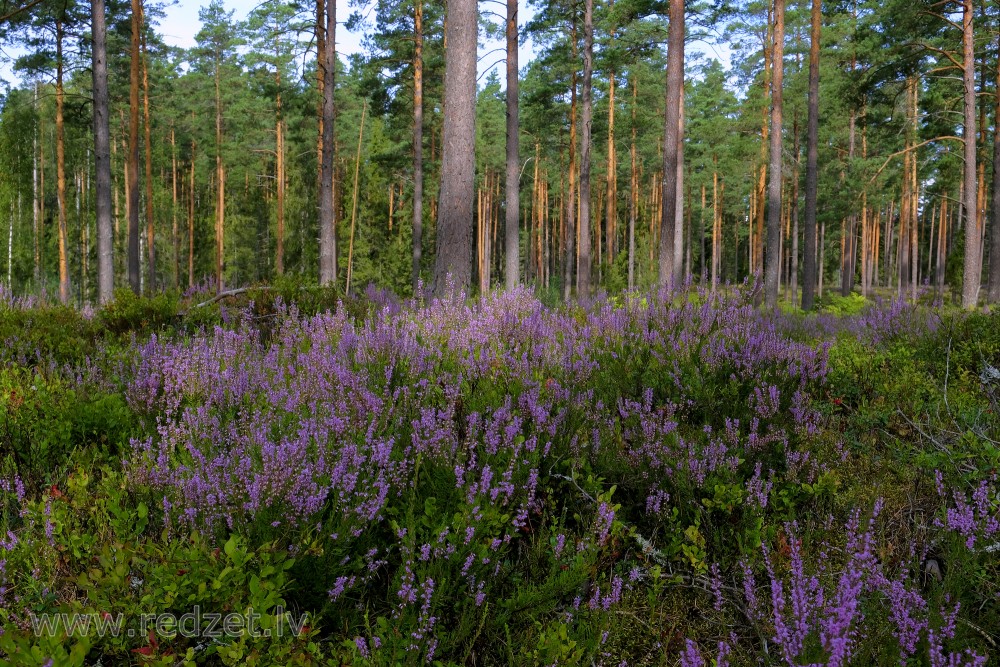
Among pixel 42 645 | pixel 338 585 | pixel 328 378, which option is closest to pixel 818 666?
pixel 338 585

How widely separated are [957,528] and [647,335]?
2.37 metres

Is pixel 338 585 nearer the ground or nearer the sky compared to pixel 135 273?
nearer the ground

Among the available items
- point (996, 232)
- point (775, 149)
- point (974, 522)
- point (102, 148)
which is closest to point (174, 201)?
point (102, 148)

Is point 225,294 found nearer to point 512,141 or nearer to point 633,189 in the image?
point 512,141

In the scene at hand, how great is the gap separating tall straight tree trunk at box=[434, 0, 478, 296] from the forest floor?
11.7 ft

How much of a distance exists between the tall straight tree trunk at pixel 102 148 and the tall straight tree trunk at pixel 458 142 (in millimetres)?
10961

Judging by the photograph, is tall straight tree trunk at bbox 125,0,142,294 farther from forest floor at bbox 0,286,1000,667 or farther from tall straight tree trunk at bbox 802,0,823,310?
tall straight tree trunk at bbox 802,0,823,310

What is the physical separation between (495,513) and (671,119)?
13.3 metres

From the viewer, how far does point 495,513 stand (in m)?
2.17

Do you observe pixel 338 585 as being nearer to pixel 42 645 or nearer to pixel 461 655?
pixel 461 655

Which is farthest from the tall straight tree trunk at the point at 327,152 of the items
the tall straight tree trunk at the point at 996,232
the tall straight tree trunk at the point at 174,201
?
the tall straight tree trunk at the point at 174,201

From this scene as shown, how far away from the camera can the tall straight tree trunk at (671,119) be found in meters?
13.4

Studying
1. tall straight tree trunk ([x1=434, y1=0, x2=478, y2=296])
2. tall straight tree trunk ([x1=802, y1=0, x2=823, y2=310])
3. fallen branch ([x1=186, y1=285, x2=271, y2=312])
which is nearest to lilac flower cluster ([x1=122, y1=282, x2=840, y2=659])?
fallen branch ([x1=186, y1=285, x2=271, y2=312])

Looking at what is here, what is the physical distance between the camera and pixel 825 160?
119 feet
